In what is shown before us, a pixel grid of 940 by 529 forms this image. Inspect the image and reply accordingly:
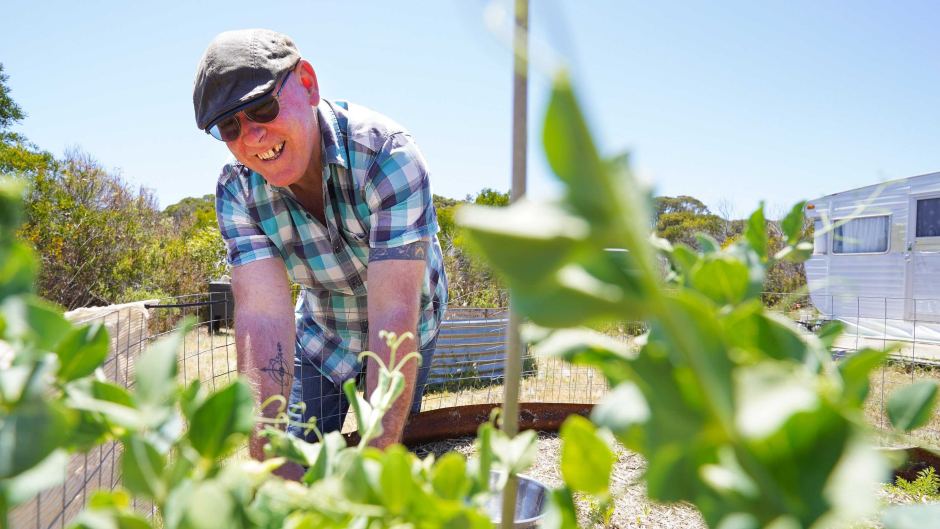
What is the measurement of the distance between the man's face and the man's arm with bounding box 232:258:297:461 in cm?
25

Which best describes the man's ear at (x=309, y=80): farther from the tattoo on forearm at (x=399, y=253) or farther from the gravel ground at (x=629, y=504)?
the gravel ground at (x=629, y=504)

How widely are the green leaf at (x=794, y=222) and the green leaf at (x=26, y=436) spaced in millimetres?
278

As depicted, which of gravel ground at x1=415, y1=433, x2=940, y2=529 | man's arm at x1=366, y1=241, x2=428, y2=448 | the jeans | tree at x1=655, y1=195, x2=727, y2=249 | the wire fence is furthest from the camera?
tree at x1=655, y1=195, x2=727, y2=249

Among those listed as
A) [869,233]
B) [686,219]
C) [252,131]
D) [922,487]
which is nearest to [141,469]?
[252,131]

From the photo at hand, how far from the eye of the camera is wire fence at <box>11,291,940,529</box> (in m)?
0.90

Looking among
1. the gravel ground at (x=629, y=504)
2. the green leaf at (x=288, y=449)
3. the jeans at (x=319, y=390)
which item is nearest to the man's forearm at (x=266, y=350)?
the jeans at (x=319, y=390)

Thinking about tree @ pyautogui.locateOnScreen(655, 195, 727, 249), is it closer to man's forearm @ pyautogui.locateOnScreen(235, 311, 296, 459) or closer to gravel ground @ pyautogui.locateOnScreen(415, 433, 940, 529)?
gravel ground @ pyautogui.locateOnScreen(415, 433, 940, 529)

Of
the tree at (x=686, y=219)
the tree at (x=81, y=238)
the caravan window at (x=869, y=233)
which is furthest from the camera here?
the tree at (x=686, y=219)

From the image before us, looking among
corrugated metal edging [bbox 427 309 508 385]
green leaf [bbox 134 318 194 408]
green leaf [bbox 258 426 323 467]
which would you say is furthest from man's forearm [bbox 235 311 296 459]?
corrugated metal edging [bbox 427 309 508 385]

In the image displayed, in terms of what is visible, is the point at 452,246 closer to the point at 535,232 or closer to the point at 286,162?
the point at 286,162

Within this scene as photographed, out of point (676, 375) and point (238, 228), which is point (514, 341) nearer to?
point (676, 375)

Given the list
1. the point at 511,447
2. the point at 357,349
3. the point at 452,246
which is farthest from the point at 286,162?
the point at 452,246

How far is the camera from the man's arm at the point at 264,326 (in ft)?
4.54

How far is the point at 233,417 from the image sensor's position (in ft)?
0.62
